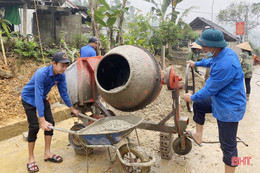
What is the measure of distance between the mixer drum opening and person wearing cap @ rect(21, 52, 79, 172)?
540 millimetres

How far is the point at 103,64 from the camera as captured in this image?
9.89 ft

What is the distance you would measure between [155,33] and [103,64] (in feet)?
29.3

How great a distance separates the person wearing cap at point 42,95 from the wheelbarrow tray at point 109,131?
0.55 meters

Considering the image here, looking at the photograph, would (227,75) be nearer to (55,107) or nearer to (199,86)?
(199,86)

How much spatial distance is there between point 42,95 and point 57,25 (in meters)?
8.02

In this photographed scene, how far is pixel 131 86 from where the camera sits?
2.51 metres

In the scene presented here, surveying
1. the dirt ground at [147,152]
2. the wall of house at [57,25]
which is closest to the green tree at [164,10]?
the wall of house at [57,25]

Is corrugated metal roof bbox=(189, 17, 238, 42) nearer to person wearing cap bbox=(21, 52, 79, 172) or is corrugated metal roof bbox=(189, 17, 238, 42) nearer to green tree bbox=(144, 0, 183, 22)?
green tree bbox=(144, 0, 183, 22)

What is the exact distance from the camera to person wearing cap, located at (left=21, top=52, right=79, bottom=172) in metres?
2.60

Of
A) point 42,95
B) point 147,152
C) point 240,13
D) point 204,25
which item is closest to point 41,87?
point 42,95

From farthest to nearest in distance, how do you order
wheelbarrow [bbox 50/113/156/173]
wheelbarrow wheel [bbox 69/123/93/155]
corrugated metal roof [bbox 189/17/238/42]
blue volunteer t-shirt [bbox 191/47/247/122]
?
1. corrugated metal roof [bbox 189/17/238/42]
2. wheelbarrow wheel [bbox 69/123/93/155]
3. wheelbarrow [bbox 50/113/156/173]
4. blue volunteer t-shirt [bbox 191/47/247/122]

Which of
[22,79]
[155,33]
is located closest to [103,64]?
[22,79]

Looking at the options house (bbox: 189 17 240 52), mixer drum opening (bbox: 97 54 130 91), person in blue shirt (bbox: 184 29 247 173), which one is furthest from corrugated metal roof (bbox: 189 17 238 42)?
person in blue shirt (bbox: 184 29 247 173)

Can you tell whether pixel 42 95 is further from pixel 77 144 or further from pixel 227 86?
pixel 227 86
